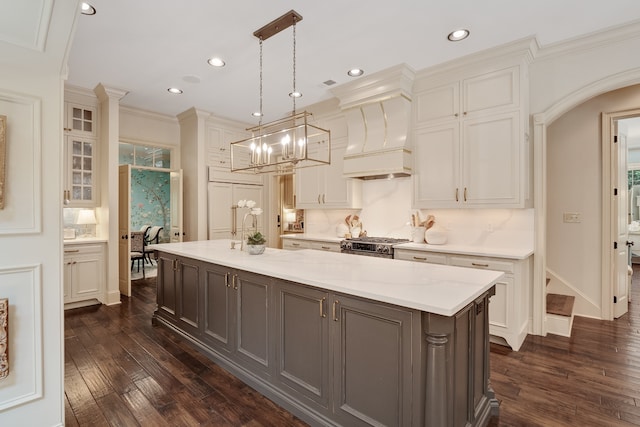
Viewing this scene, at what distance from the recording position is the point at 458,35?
Result: 303cm

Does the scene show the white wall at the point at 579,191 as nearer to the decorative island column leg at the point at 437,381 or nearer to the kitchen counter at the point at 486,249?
the kitchen counter at the point at 486,249

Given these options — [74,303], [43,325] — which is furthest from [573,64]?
[74,303]

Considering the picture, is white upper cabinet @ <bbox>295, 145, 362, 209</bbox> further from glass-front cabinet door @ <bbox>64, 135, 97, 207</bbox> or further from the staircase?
glass-front cabinet door @ <bbox>64, 135, 97, 207</bbox>

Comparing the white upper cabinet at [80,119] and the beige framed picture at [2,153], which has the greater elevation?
the white upper cabinet at [80,119]

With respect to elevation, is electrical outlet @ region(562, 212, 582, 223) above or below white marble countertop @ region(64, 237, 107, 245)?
above

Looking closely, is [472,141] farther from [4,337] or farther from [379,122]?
[4,337]

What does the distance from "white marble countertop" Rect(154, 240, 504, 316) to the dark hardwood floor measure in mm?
896

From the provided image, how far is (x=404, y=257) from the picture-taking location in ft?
12.2

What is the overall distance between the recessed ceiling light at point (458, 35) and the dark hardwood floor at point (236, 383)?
9.69ft

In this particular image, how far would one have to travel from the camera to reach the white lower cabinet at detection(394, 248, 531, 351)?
3.03 metres

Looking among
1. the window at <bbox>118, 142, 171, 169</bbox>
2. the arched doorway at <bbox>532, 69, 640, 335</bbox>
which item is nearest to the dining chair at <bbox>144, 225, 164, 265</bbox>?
the window at <bbox>118, 142, 171, 169</bbox>

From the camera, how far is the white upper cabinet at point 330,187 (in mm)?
4752

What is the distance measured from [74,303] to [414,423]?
4.73m

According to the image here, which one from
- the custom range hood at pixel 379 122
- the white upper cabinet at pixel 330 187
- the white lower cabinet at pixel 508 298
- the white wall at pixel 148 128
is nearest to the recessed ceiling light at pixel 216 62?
the custom range hood at pixel 379 122
